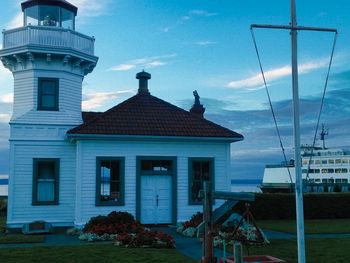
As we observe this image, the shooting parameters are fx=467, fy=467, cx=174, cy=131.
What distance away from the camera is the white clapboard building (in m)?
20.1

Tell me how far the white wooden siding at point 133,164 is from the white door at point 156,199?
1.52 ft

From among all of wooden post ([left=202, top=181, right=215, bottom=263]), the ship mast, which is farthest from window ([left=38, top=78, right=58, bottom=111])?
the ship mast

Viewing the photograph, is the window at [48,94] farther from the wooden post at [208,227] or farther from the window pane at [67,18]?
the wooden post at [208,227]

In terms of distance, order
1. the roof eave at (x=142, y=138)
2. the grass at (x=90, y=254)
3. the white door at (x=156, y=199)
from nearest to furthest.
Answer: the grass at (x=90, y=254) < the roof eave at (x=142, y=138) < the white door at (x=156, y=199)

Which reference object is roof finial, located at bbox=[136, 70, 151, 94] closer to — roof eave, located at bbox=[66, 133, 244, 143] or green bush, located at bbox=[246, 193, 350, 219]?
roof eave, located at bbox=[66, 133, 244, 143]

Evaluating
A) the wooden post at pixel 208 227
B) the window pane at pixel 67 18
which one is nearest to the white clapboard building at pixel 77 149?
the window pane at pixel 67 18

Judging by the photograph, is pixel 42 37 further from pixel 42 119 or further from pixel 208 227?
pixel 208 227

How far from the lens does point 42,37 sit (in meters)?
20.6

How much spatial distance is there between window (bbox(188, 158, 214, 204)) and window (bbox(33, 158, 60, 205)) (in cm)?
→ 599

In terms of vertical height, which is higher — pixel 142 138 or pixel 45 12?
pixel 45 12

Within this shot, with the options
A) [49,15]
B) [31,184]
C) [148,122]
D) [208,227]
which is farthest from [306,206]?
[208,227]

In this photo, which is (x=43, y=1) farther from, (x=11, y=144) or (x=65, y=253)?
(x=65, y=253)

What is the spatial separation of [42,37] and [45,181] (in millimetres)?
6357

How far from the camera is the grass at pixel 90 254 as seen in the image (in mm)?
12266
